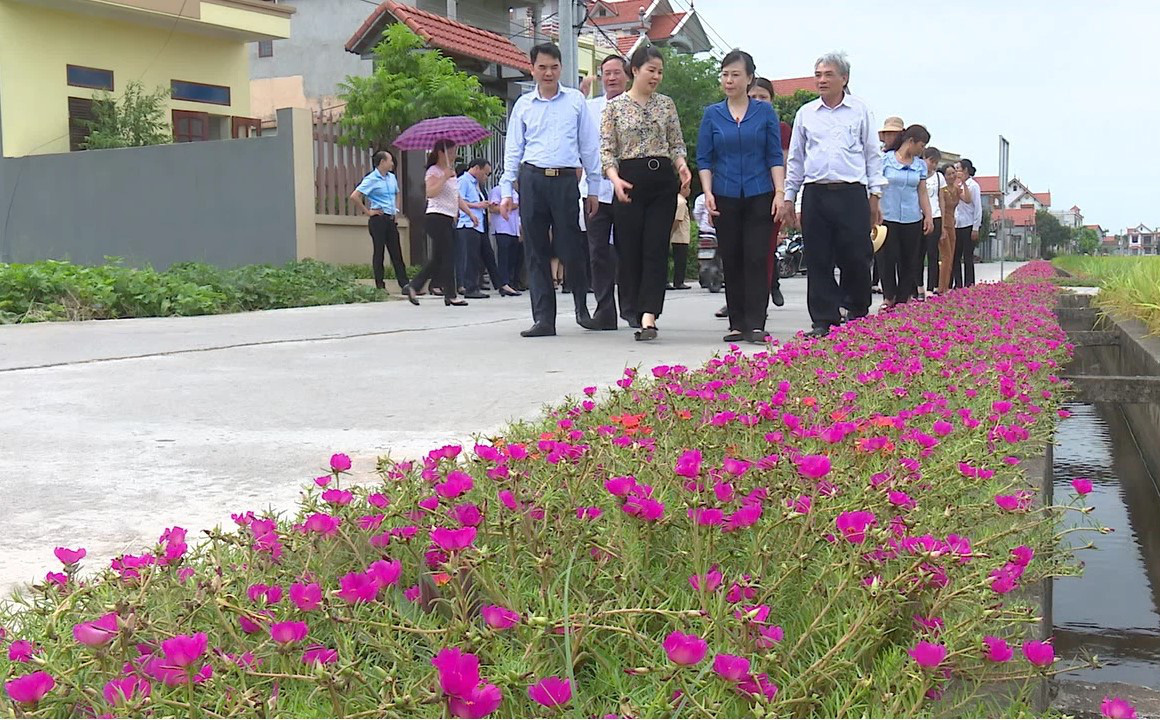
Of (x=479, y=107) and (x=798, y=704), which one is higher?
(x=479, y=107)

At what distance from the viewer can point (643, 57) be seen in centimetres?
759

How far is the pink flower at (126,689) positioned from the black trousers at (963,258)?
14883mm

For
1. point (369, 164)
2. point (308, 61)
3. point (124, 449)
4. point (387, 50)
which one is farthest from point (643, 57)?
point (308, 61)

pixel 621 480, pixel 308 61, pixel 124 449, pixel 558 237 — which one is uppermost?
pixel 308 61

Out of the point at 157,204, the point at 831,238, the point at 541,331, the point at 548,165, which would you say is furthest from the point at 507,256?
the point at 831,238

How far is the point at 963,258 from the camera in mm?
16516

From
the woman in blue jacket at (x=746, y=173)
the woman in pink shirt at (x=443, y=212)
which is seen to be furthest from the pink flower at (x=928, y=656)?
the woman in pink shirt at (x=443, y=212)

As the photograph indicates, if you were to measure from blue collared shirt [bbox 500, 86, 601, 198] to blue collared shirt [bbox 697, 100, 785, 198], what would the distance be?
0.87 metres

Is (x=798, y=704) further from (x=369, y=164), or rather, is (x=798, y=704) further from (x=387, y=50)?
(x=387, y=50)

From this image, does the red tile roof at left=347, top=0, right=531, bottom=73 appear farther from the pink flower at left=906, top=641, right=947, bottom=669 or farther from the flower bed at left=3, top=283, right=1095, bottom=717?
the pink flower at left=906, top=641, right=947, bottom=669

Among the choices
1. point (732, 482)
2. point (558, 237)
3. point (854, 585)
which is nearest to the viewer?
point (854, 585)

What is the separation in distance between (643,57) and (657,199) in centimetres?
90

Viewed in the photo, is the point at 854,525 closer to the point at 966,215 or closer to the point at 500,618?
the point at 500,618

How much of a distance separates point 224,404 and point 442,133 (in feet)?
41.8
